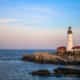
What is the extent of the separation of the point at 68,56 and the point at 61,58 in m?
1.76

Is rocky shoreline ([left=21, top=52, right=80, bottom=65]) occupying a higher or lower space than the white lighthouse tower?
lower

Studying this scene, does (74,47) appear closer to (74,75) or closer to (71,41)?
(71,41)

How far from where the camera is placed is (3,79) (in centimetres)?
3084

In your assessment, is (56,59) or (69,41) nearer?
(56,59)

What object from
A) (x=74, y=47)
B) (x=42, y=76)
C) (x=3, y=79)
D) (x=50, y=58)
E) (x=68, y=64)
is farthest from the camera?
(x=74, y=47)

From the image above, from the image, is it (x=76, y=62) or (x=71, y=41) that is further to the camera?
(x=71, y=41)

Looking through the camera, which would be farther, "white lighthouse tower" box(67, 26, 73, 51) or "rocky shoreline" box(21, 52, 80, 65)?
"white lighthouse tower" box(67, 26, 73, 51)

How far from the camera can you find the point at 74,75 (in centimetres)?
3344

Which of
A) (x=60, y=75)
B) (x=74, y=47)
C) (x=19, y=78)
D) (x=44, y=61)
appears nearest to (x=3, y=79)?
(x=19, y=78)

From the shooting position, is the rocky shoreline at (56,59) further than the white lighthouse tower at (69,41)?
No

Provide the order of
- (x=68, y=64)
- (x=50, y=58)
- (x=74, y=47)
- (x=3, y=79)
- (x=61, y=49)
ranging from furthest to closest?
(x=61, y=49), (x=74, y=47), (x=50, y=58), (x=68, y=64), (x=3, y=79)

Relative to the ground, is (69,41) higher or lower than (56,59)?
higher

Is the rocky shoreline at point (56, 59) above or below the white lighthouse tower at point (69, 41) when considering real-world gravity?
A: below

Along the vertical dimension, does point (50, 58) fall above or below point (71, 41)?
below
